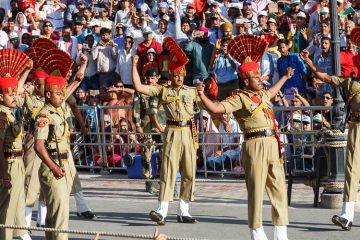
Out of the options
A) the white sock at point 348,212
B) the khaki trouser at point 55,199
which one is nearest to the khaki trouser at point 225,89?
the white sock at point 348,212

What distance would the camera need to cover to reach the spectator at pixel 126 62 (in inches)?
818

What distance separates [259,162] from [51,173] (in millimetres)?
2194

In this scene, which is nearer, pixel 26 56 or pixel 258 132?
pixel 258 132

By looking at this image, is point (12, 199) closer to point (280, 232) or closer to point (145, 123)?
point (280, 232)

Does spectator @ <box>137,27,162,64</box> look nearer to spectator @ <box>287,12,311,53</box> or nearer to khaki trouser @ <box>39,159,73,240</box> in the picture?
spectator @ <box>287,12,311,53</box>

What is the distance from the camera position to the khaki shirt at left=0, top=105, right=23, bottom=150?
11883mm

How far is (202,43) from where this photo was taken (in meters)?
19.9

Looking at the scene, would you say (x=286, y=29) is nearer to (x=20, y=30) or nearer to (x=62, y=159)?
(x=20, y=30)

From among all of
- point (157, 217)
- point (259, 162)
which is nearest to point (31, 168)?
point (157, 217)

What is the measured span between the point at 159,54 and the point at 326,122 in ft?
15.2

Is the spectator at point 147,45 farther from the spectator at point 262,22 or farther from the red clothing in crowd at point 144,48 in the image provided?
the spectator at point 262,22

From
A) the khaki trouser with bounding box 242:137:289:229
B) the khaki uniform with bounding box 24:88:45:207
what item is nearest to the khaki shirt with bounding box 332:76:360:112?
the khaki trouser with bounding box 242:137:289:229

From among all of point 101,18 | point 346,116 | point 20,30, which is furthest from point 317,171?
point 20,30

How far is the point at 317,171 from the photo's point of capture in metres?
14.5
